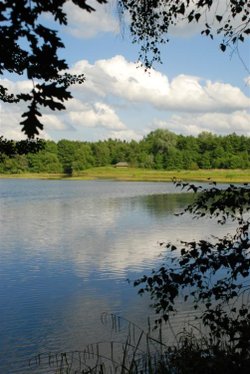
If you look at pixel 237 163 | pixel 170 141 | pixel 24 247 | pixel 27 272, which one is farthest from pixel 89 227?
pixel 170 141

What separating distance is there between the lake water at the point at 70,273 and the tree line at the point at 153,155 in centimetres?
11021

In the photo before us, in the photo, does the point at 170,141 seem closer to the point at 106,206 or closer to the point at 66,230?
the point at 106,206

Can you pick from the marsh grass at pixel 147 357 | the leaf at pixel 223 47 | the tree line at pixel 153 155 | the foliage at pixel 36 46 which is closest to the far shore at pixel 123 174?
the tree line at pixel 153 155

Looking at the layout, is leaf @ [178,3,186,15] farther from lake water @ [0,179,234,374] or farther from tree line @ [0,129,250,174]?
tree line @ [0,129,250,174]

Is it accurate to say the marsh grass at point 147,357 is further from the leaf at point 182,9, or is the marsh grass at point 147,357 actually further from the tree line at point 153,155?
the tree line at point 153,155

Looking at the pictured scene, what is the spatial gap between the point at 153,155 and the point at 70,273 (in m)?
144

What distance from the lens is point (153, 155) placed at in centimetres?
16112

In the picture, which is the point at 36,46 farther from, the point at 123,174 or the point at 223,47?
the point at 123,174

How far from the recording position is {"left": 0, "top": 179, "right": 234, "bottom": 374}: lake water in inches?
449

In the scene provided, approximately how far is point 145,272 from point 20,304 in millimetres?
5652

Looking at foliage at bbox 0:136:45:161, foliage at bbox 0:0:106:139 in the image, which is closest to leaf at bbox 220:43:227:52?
foliage at bbox 0:0:106:139

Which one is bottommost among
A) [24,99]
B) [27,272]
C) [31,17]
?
[27,272]


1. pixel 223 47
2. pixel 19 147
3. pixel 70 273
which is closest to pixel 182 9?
pixel 223 47

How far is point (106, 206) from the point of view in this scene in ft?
154
